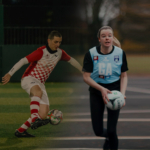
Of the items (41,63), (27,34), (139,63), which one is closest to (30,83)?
(41,63)

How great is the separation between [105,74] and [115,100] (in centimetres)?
40

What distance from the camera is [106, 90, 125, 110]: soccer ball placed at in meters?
5.25

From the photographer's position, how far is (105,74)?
5422 mm

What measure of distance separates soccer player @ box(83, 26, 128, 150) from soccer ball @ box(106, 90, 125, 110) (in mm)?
71

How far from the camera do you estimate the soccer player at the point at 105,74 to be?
5387 mm

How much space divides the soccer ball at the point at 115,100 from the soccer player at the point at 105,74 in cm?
7

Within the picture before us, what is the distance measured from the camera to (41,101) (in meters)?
7.60

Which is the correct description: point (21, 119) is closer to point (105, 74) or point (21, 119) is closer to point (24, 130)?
point (24, 130)

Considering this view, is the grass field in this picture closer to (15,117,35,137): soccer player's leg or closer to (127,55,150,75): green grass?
(15,117,35,137): soccer player's leg

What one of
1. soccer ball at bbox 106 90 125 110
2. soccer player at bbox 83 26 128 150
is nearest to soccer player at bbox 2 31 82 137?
soccer player at bbox 83 26 128 150

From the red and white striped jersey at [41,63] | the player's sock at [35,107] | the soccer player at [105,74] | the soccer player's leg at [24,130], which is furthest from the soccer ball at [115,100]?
the red and white striped jersey at [41,63]

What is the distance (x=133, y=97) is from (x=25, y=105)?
→ 3770mm

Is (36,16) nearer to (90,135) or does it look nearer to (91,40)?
(91,40)

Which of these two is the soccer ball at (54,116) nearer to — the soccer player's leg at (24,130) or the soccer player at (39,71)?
the soccer player at (39,71)
